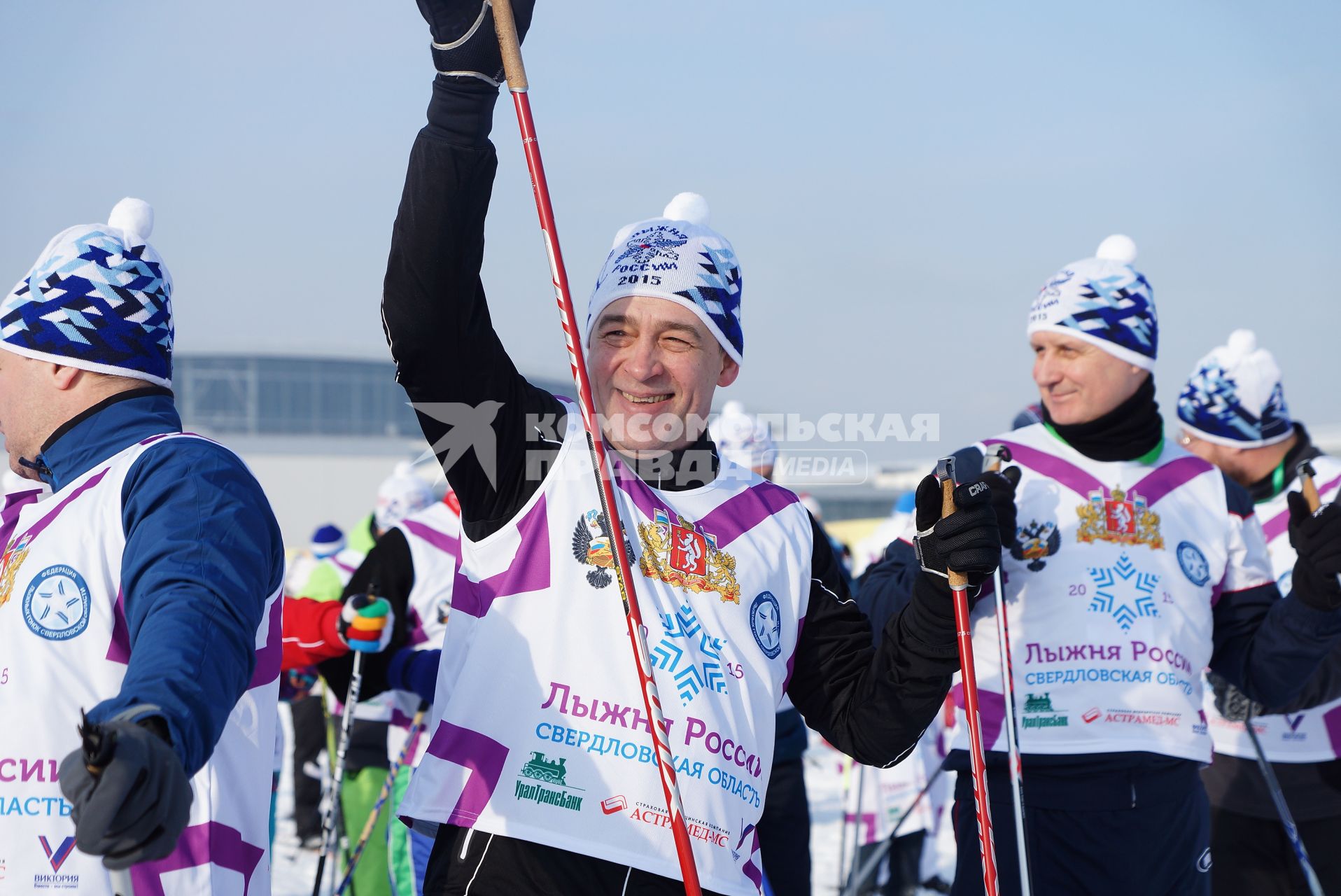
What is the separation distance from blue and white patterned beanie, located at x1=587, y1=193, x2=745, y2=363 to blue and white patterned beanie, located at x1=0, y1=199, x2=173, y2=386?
2.99 ft

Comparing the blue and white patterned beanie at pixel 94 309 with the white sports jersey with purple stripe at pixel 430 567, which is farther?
the white sports jersey with purple stripe at pixel 430 567

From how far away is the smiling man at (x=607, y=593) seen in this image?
2393 mm

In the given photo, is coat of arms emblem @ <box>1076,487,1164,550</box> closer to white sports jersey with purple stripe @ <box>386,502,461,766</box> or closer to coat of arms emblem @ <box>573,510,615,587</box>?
coat of arms emblem @ <box>573,510,615,587</box>

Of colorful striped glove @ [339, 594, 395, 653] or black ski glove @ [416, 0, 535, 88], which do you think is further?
colorful striped glove @ [339, 594, 395, 653]

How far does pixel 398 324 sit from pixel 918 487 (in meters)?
1.15

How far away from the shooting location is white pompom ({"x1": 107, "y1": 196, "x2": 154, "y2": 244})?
2869 mm

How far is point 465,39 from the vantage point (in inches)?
92.5

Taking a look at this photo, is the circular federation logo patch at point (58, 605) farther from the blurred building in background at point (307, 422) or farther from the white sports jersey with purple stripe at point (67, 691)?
the blurred building in background at point (307, 422)

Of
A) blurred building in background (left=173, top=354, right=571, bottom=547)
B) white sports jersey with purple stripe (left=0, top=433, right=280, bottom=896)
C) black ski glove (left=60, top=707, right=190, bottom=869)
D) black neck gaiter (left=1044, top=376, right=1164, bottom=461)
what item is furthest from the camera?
blurred building in background (left=173, top=354, right=571, bottom=547)

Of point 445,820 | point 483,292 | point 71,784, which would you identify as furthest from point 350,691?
point 71,784

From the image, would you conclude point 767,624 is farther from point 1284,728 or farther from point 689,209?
point 1284,728

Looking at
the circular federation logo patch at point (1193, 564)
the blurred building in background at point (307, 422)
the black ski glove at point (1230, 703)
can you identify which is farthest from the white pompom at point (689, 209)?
the blurred building in background at point (307, 422)

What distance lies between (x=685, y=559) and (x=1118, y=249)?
247 cm

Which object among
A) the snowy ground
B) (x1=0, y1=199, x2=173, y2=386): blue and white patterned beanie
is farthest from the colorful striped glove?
the snowy ground
